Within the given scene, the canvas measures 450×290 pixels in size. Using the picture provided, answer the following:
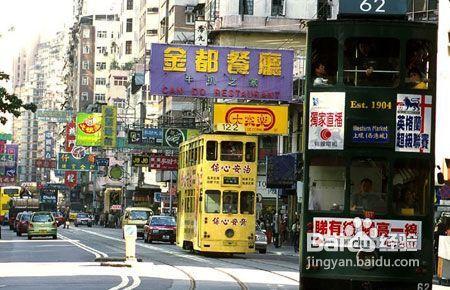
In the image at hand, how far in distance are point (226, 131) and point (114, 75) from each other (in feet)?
390

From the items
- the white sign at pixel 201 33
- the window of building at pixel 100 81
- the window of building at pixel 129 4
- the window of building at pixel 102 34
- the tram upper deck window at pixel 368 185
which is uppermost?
the window of building at pixel 102 34

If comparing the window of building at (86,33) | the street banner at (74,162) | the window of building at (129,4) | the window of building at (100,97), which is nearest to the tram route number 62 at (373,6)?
the street banner at (74,162)

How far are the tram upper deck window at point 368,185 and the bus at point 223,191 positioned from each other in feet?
70.3

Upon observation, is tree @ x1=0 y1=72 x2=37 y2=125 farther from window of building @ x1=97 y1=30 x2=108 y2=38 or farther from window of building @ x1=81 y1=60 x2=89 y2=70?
window of building @ x1=97 y1=30 x2=108 y2=38

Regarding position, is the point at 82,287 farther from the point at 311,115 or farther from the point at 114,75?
the point at 114,75

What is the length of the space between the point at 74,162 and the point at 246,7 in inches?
1482

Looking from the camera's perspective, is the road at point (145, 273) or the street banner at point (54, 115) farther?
the street banner at point (54, 115)

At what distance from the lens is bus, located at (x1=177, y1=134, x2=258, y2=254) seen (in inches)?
1693

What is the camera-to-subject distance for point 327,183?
2159 cm

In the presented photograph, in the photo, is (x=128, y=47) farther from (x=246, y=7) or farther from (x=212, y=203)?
(x=212, y=203)

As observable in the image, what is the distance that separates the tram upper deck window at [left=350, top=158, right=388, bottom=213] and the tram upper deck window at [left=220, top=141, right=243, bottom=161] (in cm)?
2152

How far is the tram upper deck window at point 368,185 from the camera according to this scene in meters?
21.4

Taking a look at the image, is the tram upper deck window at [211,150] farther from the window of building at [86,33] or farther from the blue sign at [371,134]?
the window of building at [86,33]

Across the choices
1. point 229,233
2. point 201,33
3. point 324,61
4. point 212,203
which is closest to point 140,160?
point 201,33
